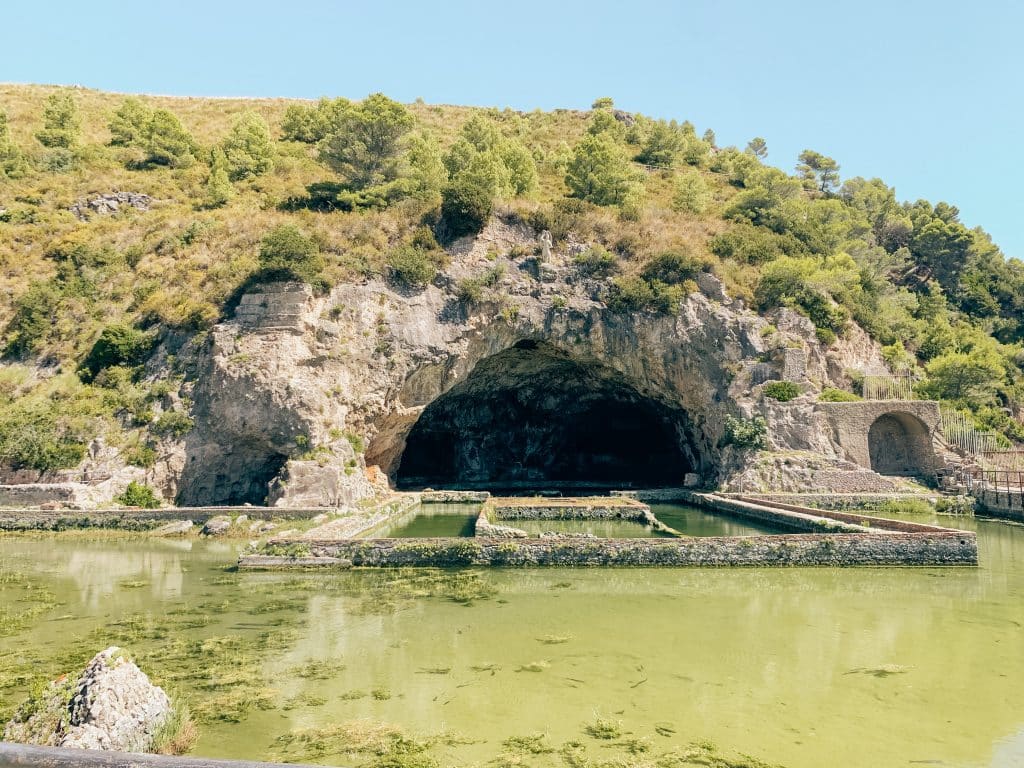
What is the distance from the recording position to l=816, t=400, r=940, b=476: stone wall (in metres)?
28.8

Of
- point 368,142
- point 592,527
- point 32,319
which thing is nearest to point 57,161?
point 32,319

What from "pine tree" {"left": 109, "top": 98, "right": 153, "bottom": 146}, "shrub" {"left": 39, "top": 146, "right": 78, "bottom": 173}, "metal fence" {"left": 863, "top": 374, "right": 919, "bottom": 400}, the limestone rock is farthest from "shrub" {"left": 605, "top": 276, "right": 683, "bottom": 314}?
"pine tree" {"left": 109, "top": 98, "right": 153, "bottom": 146}

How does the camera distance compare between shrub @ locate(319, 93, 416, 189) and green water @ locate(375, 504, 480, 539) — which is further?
shrub @ locate(319, 93, 416, 189)

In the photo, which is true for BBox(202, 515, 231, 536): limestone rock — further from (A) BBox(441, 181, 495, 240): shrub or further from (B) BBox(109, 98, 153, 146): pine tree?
(B) BBox(109, 98, 153, 146): pine tree

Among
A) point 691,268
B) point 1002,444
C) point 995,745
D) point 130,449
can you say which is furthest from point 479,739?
point 1002,444

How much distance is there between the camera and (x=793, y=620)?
9961 millimetres

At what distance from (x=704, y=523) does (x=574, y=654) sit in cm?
1464

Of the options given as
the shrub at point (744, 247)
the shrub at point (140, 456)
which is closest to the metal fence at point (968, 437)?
the shrub at point (744, 247)

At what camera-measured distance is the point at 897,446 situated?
31359 millimetres

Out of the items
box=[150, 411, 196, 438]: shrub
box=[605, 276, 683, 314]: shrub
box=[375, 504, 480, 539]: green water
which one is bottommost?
box=[375, 504, 480, 539]: green water

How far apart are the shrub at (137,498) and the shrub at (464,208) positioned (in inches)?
666

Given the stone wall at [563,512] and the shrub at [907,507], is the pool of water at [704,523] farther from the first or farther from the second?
the shrub at [907,507]

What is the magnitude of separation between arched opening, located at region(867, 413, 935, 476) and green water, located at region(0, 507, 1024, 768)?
712 inches

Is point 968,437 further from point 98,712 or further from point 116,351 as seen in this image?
point 116,351
